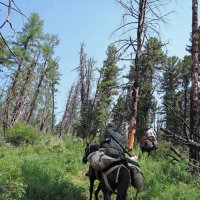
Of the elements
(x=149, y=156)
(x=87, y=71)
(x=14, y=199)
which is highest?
(x=87, y=71)

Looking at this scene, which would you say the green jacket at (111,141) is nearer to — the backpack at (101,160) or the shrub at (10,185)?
the backpack at (101,160)

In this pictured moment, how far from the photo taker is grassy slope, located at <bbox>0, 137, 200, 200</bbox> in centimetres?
933

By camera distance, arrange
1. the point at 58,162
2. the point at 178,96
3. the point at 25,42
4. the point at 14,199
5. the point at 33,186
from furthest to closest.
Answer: the point at 178,96 → the point at 25,42 → the point at 58,162 → the point at 33,186 → the point at 14,199

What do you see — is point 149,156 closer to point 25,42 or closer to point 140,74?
point 140,74

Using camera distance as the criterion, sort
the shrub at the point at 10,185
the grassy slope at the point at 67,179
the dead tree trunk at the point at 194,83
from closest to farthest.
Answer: the shrub at the point at 10,185 < the grassy slope at the point at 67,179 < the dead tree trunk at the point at 194,83

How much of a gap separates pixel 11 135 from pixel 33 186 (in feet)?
38.0

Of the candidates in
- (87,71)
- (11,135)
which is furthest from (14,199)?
(87,71)

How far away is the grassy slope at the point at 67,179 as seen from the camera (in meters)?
9.33

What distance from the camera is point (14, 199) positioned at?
28.5 feet

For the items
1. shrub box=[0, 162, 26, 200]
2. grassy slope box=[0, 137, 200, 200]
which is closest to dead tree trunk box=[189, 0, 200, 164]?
grassy slope box=[0, 137, 200, 200]

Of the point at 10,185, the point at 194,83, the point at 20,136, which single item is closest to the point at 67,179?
the point at 10,185

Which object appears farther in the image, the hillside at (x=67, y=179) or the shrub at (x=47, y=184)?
the shrub at (x=47, y=184)

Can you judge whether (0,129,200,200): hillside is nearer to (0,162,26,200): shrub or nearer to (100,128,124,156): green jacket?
(0,162,26,200): shrub

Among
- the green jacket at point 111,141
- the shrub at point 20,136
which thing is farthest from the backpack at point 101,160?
the shrub at point 20,136
